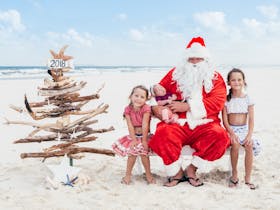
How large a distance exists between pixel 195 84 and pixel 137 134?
0.91m

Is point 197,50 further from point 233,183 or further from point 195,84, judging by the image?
point 233,183

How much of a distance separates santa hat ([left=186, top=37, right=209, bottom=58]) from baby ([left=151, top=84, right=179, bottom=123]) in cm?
55

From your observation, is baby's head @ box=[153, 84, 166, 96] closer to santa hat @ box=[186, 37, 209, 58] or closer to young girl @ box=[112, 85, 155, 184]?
young girl @ box=[112, 85, 155, 184]

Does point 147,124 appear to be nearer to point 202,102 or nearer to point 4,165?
point 202,102

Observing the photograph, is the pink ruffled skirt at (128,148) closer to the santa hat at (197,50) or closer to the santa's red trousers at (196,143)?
the santa's red trousers at (196,143)

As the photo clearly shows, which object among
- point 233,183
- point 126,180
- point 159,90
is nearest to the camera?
point 233,183

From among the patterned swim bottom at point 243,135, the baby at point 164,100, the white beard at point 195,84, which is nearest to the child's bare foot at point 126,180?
the baby at point 164,100

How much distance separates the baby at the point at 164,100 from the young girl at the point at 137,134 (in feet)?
0.65

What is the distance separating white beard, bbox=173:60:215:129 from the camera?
464 centimetres

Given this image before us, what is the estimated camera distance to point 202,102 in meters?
4.68

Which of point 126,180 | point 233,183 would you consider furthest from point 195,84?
point 126,180

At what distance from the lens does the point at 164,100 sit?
488 centimetres

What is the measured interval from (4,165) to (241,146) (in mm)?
3071

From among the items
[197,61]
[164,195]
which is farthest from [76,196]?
[197,61]
